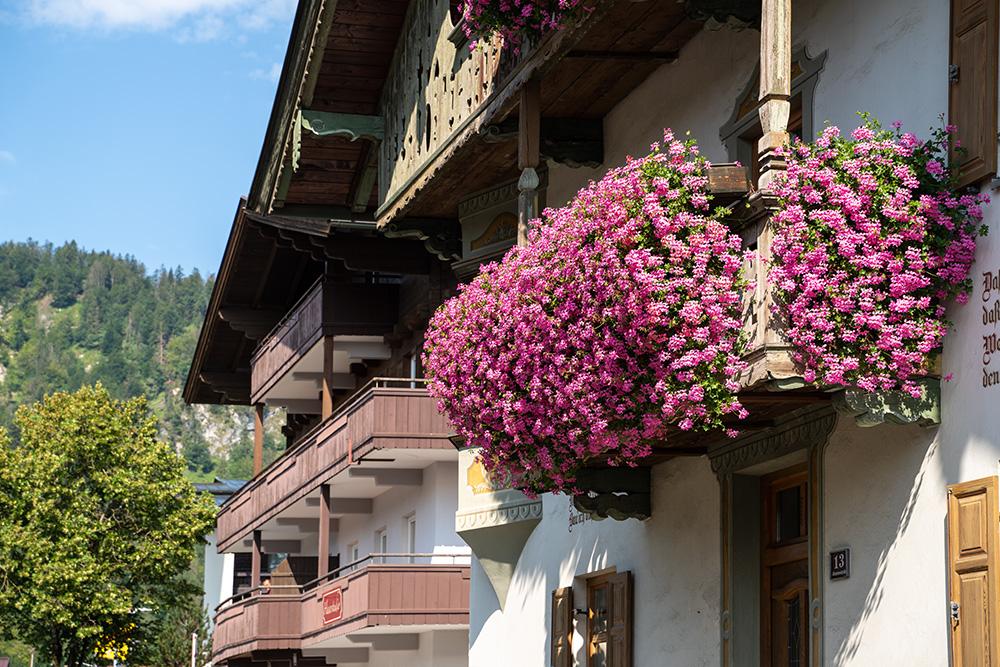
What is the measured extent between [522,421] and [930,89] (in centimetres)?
366

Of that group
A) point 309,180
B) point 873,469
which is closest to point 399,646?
point 309,180

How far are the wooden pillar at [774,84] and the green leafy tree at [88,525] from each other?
1516 inches

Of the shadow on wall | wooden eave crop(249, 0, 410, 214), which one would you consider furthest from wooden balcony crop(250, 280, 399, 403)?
the shadow on wall

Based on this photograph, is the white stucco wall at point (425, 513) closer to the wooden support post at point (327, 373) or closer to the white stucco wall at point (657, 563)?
the wooden support post at point (327, 373)

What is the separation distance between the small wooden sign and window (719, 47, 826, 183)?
2.89 m

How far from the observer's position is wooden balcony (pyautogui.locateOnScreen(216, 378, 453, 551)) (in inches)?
1070

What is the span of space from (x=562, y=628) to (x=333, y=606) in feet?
42.4

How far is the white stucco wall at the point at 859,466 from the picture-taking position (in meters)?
10.2

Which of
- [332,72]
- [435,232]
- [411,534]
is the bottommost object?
[411,534]

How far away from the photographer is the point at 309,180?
75.6 ft

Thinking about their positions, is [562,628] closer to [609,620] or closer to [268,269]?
[609,620]

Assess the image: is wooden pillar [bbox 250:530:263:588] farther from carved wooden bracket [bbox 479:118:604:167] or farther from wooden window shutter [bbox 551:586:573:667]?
carved wooden bracket [bbox 479:118:604:167]

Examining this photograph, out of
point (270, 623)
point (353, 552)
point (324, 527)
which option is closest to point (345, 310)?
point (324, 527)

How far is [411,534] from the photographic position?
101 ft
